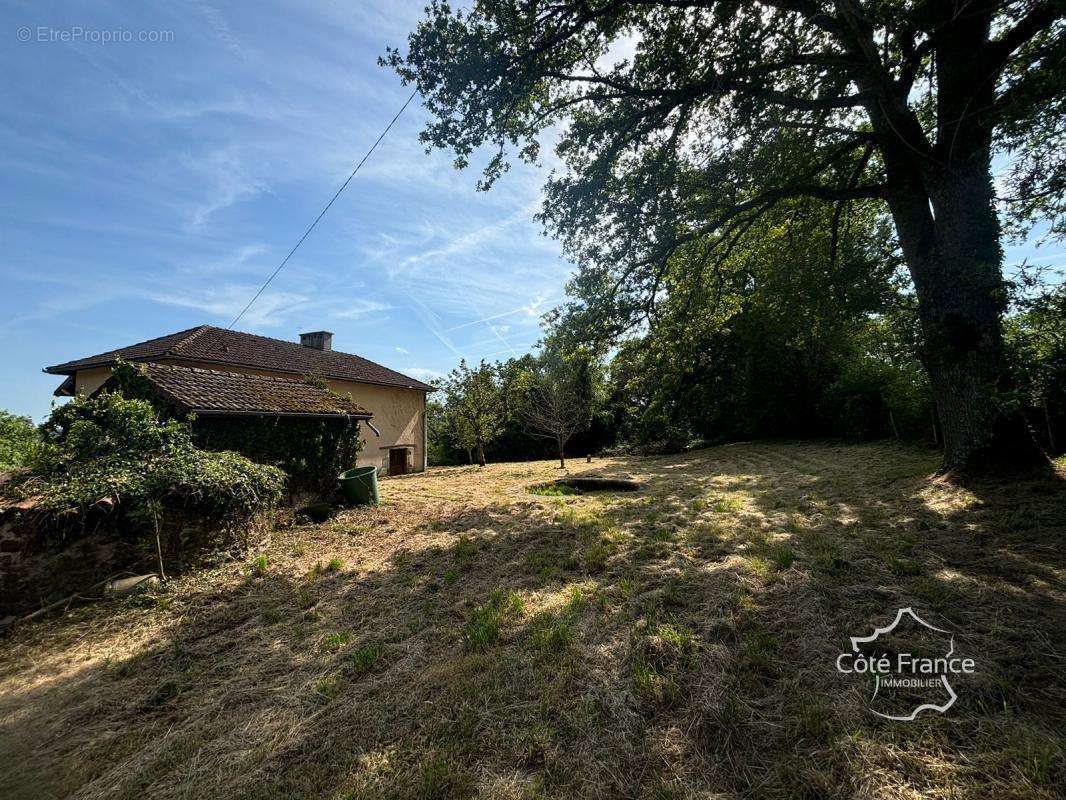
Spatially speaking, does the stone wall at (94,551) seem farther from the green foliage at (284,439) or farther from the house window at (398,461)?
the house window at (398,461)

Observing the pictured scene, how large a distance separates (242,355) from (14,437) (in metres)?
8.92

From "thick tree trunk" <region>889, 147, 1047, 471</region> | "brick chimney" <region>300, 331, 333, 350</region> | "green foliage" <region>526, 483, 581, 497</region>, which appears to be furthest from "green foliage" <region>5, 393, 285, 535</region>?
"brick chimney" <region>300, 331, 333, 350</region>

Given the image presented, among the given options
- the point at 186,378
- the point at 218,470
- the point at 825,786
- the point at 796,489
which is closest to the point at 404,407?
the point at 186,378

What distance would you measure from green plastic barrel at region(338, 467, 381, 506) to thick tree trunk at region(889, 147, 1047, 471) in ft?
38.1

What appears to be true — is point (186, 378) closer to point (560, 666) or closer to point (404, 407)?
point (560, 666)

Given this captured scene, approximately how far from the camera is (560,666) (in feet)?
10.6

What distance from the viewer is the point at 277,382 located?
416 inches

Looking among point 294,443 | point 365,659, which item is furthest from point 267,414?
point 365,659

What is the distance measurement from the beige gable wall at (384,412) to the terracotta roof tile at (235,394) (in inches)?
250

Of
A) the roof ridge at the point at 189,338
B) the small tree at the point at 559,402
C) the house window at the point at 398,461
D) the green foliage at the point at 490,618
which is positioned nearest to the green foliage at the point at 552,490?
the small tree at the point at 559,402

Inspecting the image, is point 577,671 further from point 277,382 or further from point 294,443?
point 277,382

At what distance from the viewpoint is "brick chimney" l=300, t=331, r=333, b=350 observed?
2208cm

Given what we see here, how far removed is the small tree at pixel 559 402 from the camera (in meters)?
19.4

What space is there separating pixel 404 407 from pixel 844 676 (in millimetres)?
20689
